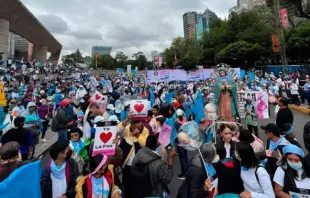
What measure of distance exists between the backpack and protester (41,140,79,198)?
27.4 inches

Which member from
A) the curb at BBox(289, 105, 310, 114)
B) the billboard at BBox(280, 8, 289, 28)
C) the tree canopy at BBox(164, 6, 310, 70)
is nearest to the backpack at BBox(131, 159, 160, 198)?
the curb at BBox(289, 105, 310, 114)

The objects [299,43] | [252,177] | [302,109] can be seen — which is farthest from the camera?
[299,43]

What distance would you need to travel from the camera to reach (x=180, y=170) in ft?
19.1

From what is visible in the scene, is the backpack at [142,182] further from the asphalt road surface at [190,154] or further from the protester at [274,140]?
the asphalt road surface at [190,154]

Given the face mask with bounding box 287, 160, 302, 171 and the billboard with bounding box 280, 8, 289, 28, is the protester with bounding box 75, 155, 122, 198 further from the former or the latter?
the billboard with bounding box 280, 8, 289, 28

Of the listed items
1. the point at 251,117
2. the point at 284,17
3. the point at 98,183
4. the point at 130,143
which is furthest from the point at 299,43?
the point at 98,183

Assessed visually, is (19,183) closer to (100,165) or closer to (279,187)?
(100,165)

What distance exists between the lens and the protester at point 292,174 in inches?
92.7

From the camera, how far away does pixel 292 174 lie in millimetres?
2408

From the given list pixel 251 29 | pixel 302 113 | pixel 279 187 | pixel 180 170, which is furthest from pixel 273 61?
pixel 279 187

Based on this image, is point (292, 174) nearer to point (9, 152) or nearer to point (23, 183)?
point (23, 183)

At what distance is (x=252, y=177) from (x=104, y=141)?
6.18ft

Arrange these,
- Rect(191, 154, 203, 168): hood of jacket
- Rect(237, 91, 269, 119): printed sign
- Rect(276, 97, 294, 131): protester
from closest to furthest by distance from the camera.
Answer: Rect(191, 154, 203, 168): hood of jacket, Rect(276, 97, 294, 131): protester, Rect(237, 91, 269, 119): printed sign

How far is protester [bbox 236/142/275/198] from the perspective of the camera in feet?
7.54
